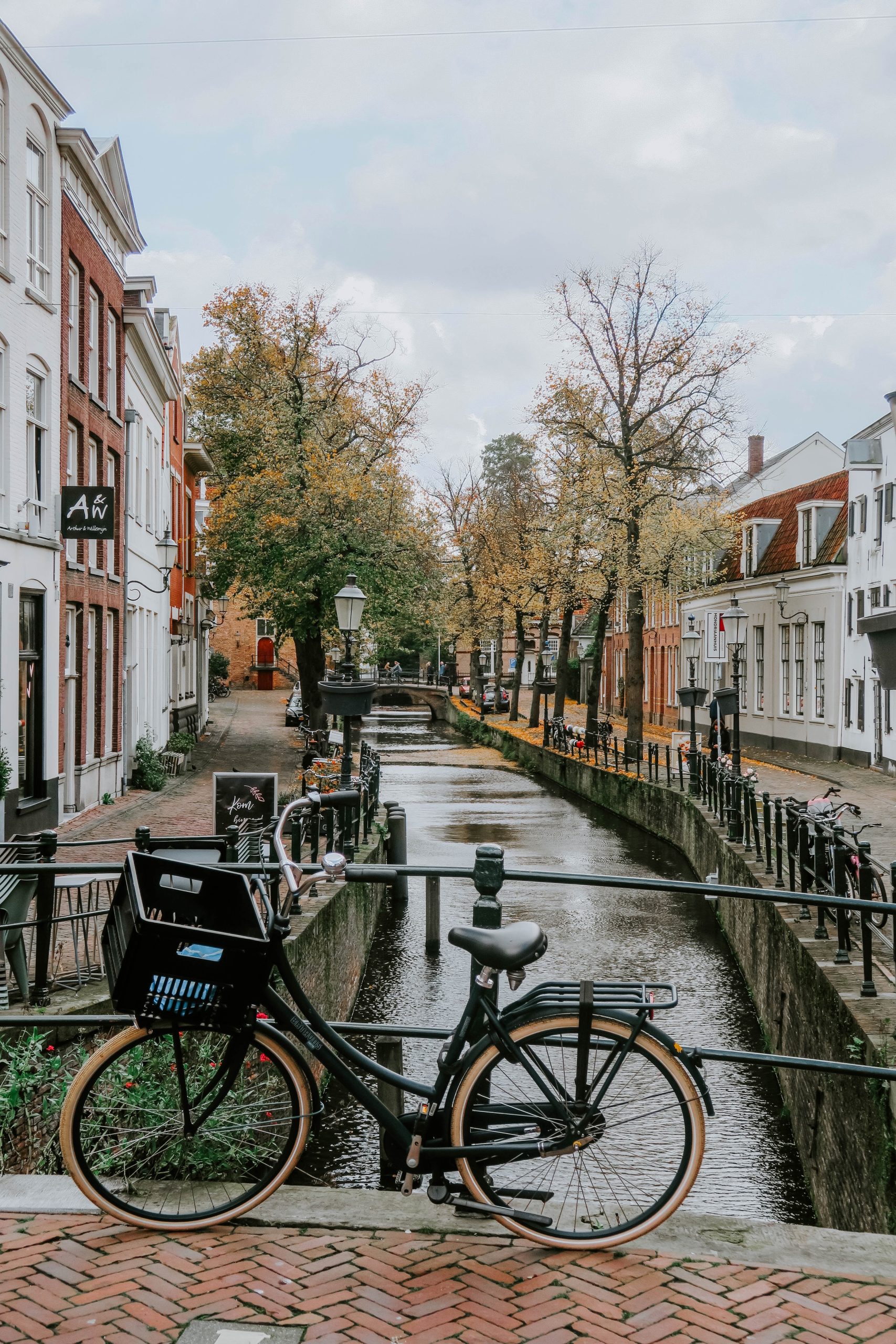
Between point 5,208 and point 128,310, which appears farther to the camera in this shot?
point 128,310

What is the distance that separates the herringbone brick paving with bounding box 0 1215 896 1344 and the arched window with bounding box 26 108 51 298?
15.7 metres

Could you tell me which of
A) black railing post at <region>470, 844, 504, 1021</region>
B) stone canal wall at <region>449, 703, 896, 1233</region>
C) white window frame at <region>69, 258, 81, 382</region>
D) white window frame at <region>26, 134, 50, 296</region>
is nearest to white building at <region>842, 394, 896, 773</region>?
stone canal wall at <region>449, 703, 896, 1233</region>

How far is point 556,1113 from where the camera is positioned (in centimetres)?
347

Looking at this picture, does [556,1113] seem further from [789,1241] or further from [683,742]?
[683,742]

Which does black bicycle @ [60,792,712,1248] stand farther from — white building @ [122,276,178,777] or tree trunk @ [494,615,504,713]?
tree trunk @ [494,615,504,713]

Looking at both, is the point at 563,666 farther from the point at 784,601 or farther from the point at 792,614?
the point at 784,601

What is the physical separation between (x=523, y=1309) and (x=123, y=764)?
21.5 m

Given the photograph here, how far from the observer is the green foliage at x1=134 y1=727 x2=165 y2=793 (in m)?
24.3

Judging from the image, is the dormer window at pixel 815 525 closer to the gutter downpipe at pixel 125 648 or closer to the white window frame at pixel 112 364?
the gutter downpipe at pixel 125 648

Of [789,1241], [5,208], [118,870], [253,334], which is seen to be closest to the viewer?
[789,1241]

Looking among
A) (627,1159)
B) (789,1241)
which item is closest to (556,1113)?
(627,1159)

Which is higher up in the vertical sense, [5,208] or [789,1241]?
[5,208]

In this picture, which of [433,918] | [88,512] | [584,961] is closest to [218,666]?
[88,512]

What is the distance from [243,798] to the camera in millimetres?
14391
